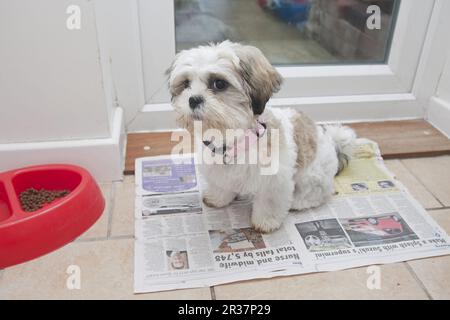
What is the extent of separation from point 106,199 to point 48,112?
319 millimetres

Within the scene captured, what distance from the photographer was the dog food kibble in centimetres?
125

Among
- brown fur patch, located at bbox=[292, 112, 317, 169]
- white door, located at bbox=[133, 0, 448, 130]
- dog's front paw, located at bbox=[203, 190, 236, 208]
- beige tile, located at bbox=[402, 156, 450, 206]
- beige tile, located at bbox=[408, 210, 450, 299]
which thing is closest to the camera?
beige tile, located at bbox=[408, 210, 450, 299]

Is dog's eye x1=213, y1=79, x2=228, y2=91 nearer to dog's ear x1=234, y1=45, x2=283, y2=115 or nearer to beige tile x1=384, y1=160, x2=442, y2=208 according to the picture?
dog's ear x1=234, y1=45, x2=283, y2=115

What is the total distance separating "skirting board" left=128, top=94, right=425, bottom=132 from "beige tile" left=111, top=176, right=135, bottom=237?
1.02ft

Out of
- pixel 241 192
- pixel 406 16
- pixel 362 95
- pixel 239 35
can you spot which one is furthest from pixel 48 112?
pixel 406 16

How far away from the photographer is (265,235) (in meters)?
1.22

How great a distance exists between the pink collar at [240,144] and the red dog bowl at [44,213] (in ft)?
1.30

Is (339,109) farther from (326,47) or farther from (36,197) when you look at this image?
(36,197)

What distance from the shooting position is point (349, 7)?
173 cm

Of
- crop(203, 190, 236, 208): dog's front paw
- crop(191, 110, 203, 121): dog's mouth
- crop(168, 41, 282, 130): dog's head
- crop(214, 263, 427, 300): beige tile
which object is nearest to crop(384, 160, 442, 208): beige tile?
crop(214, 263, 427, 300): beige tile

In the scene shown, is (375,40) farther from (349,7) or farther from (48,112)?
(48,112)

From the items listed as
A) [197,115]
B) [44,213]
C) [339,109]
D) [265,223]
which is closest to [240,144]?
[197,115]

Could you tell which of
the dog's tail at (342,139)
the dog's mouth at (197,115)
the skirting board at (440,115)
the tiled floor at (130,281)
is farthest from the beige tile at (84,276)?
the skirting board at (440,115)

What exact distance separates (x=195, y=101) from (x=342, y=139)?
620 millimetres
